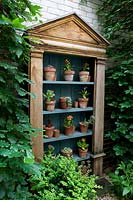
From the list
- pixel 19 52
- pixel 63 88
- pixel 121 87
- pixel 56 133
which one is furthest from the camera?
pixel 121 87

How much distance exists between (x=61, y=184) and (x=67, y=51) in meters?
1.34

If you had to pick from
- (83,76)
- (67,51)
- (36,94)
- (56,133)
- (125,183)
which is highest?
(67,51)

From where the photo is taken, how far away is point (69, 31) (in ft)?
6.68

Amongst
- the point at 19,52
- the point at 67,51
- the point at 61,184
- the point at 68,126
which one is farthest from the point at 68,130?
the point at 19,52

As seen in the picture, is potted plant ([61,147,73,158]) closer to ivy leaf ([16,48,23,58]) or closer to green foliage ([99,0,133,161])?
green foliage ([99,0,133,161])

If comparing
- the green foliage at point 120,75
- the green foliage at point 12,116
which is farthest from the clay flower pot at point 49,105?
the green foliage at point 120,75

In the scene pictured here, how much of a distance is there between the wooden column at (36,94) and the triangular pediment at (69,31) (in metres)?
0.20

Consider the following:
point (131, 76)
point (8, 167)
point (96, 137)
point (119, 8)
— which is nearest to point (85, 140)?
point (96, 137)

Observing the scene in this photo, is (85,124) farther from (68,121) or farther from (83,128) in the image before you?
(68,121)

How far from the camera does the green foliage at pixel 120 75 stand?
2352 mm

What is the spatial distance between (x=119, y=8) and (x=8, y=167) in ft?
7.85

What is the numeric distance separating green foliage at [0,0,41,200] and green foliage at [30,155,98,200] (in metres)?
0.21

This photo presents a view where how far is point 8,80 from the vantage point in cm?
147

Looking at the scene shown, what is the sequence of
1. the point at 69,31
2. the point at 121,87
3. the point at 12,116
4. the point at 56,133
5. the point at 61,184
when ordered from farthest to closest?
1. the point at 121,87
2. the point at 56,133
3. the point at 69,31
4. the point at 61,184
5. the point at 12,116
